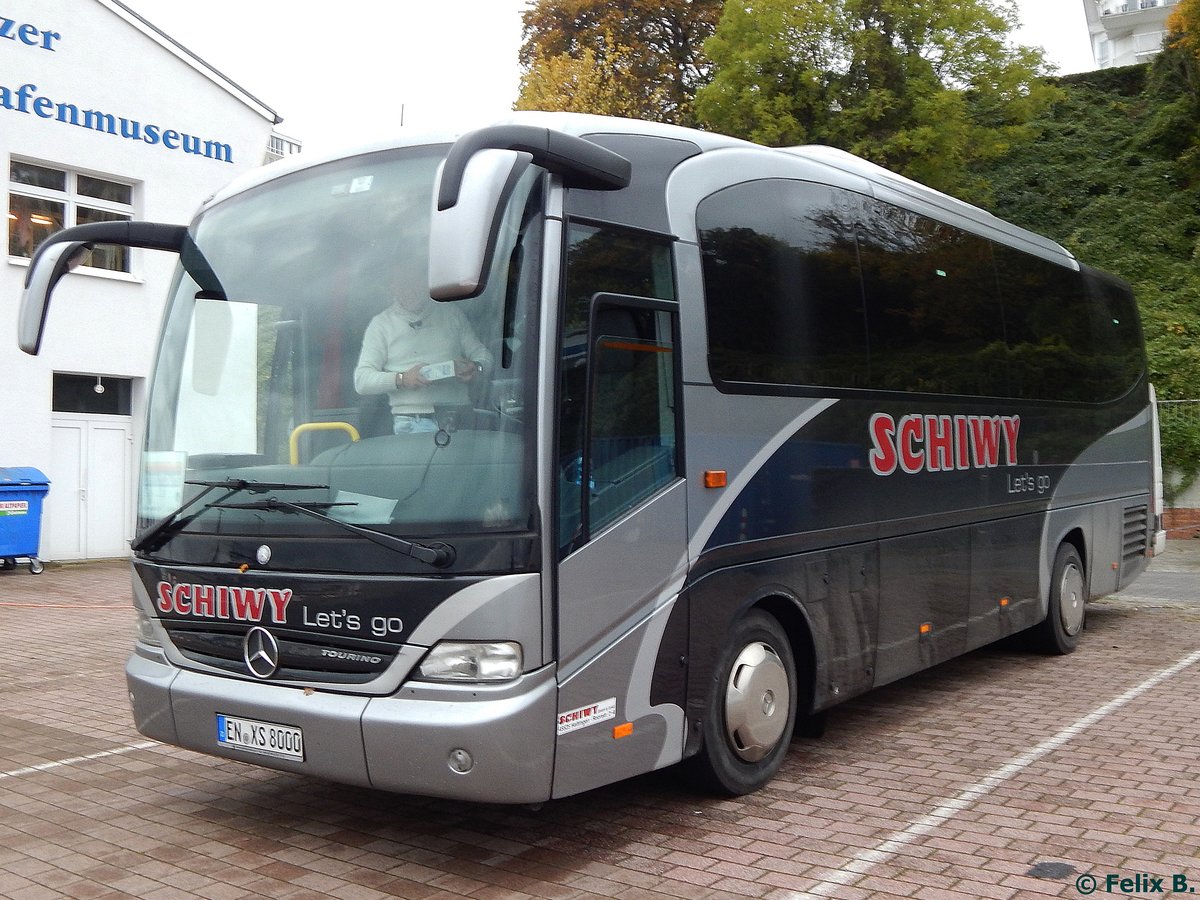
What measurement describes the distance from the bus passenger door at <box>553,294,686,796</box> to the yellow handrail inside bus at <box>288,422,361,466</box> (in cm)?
90

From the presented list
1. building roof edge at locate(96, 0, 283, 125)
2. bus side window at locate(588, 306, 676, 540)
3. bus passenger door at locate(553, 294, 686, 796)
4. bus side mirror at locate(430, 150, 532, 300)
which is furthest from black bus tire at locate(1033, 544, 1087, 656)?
building roof edge at locate(96, 0, 283, 125)

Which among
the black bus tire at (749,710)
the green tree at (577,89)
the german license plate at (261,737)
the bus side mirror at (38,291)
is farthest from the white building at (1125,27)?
the german license plate at (261,737)

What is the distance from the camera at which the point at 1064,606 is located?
33.3 ft

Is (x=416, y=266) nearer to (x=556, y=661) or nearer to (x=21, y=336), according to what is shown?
(x=556, y=661)

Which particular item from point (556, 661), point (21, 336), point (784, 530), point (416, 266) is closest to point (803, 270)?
point (784, 530)

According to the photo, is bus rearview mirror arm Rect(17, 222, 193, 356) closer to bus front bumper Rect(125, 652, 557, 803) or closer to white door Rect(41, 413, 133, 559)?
bus front bumper Rect(125, 652, 557, 803)

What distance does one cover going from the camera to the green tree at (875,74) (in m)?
27.8

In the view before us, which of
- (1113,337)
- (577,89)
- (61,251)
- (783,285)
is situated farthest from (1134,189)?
(61,251)

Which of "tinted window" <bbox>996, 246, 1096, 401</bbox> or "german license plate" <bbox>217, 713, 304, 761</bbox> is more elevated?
"tinted window" <bbox>996, 246, 1096, 401</bbox>

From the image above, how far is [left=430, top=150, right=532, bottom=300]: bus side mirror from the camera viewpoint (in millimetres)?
4042

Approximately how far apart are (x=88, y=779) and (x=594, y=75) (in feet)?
95.5

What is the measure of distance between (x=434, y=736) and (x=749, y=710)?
1.88m

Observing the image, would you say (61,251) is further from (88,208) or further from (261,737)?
(88,208)

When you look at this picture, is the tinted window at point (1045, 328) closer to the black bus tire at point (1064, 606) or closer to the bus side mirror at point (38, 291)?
the black bus tire at point (1064, 606)
